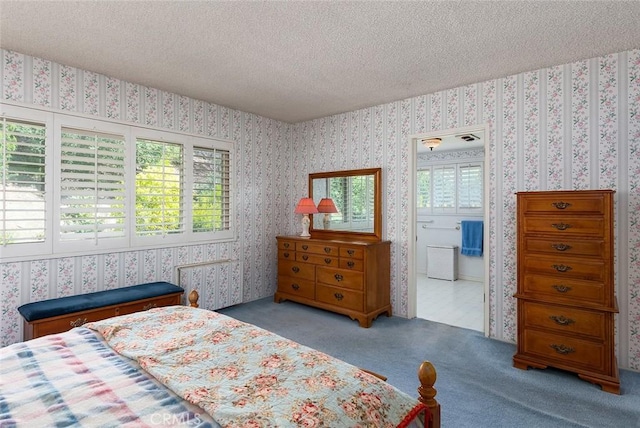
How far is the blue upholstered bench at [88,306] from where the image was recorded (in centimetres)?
268

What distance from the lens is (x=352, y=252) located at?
389cm

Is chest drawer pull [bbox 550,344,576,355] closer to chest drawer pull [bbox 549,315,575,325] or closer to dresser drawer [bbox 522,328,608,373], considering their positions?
dresser drawer [bbox 522,328,608,373]

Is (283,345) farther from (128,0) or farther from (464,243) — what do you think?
(464,243)

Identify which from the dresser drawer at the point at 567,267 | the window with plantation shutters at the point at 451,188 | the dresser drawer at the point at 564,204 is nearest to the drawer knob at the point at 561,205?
the dresser drawer at the point at 564,204

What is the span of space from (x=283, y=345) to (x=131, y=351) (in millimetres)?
682

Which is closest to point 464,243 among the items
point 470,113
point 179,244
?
point 470,113

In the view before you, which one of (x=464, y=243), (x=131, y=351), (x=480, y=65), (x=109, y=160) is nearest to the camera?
(x=131, y=351)

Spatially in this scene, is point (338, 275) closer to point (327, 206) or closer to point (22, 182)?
point (327, 206)

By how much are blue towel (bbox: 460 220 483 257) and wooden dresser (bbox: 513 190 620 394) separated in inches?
133

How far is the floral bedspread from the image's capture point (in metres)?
1.12

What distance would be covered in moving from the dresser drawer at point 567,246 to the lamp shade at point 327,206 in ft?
7.94

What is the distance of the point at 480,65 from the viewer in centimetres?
305

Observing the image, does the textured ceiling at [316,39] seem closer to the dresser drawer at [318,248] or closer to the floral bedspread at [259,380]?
the dresser drawer at [318,248]

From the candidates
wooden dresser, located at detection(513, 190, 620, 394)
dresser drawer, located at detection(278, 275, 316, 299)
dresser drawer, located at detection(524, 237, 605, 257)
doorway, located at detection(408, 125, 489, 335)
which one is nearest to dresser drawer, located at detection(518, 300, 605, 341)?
wooden dresser, located at detection(513, 190, 620, 394)
